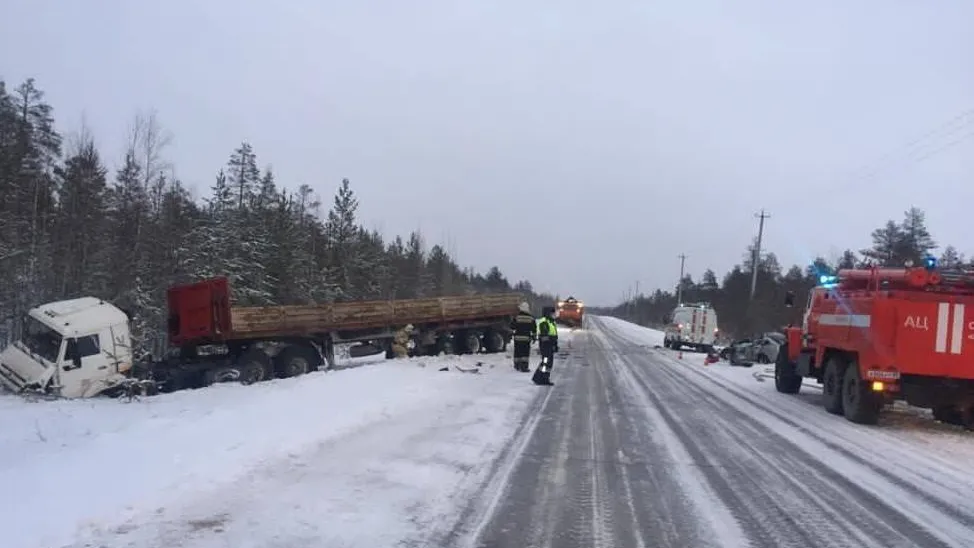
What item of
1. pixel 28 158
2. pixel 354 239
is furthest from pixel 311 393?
pixel 354 239

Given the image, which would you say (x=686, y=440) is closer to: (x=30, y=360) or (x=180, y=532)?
(x=180, y=532)

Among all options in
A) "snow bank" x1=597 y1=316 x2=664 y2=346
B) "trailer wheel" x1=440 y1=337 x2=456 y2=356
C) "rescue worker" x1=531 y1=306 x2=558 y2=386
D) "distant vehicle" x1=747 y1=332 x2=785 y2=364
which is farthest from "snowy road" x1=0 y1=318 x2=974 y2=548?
"snow bank" x1=597 y1=316 x2=664 y2=346

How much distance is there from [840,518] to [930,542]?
0.73 m

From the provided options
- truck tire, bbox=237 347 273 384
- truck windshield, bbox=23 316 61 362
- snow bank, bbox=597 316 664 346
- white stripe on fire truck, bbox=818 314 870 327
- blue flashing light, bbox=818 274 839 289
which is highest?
blue flashing light, bbox=818 274 839 289

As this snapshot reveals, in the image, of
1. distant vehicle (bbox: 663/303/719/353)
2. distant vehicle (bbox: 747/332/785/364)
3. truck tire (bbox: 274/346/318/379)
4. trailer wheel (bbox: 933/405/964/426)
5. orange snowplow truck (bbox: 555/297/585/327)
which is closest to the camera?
trailer wheel (bbox: 933/405/964/426)

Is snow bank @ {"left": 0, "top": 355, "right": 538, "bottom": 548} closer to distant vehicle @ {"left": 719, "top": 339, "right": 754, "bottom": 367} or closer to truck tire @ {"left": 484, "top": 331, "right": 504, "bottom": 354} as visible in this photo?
truck tire @ {"left": 484, "top": 331, "right": 504, "bottom": 354}

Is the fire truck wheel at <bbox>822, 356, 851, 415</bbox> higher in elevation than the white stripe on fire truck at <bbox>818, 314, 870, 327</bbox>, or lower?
lower

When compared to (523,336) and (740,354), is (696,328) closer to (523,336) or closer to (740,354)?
(740,354)

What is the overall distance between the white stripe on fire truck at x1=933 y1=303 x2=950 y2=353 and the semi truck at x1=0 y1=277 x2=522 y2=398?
15262 millimetres

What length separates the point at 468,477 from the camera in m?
7.38

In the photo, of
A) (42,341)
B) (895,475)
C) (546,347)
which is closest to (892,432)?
(895,475)

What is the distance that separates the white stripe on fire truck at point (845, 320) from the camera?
1318cm

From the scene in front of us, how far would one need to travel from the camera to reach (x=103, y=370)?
18203 mm

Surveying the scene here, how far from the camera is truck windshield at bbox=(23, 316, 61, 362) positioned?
57.6ft
